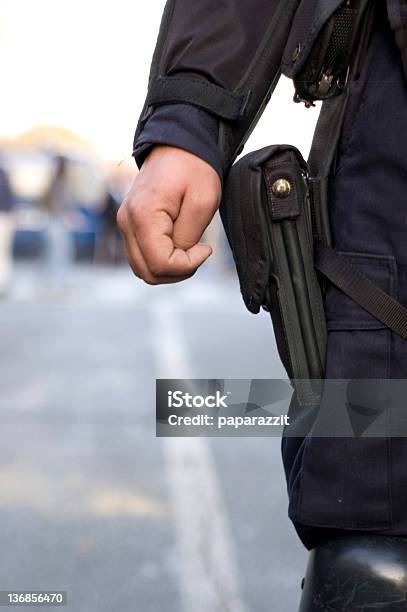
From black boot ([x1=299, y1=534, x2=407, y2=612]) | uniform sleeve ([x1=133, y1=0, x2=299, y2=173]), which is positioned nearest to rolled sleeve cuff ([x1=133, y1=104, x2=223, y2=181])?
uniform sleeve ([x1=133, y1=0, x2=299, y2=173])

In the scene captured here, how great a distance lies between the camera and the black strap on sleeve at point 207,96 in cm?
162

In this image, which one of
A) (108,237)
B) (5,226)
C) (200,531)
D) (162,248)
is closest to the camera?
(162,248)

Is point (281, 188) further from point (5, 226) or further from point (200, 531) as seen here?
point (5, 226)

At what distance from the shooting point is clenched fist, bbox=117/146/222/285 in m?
1.57

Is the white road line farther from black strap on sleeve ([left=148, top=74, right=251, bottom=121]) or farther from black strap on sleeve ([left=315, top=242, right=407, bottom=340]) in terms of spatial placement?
black strap on sleeve ([left=148, top=74, right=251, bottom=121])

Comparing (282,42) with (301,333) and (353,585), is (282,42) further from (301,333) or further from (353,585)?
(353,585)

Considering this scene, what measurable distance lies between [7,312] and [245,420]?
8888mm

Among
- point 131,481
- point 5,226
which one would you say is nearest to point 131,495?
point 131,481

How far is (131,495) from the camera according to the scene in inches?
153

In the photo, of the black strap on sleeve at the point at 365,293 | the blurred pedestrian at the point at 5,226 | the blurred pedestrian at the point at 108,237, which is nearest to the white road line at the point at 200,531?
the black strap on sleeve at the point at 365,293

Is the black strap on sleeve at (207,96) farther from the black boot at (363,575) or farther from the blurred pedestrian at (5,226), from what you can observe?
the blurred pedestrian at (5,226)

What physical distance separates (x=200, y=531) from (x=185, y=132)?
2.12 m

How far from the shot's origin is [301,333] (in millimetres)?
1671

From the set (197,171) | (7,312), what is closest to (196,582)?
(197,171)
